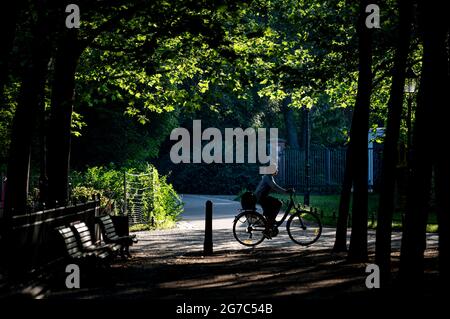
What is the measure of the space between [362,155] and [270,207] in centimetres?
345

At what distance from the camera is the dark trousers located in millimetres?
16628

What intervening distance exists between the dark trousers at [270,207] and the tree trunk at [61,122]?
4.40 meters

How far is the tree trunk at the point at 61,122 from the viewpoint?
14578 mm

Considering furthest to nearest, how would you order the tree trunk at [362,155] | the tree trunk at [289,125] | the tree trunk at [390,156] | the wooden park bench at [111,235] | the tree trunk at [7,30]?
1. the tree trunk at [289,125]
2. the wooden park bench at [111,235]
3. the tree trunk at [362,155]
4. the tree trunk at [7,30]
5. the tree trunk at [390,156]

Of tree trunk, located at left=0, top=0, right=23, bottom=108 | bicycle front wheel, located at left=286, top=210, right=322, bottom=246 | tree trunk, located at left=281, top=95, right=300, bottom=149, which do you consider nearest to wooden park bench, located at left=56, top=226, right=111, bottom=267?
tree trunk, located at left=0, top=0, right=23, bottom=108

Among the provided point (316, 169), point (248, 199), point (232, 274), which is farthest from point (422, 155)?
point (316, 169)

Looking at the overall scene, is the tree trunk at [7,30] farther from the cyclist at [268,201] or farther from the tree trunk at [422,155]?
the cyclist at [268,201]

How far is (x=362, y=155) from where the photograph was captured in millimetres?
13727

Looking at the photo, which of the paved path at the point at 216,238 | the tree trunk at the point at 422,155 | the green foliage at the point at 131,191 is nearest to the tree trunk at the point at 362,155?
the paved path at the point at 216,238

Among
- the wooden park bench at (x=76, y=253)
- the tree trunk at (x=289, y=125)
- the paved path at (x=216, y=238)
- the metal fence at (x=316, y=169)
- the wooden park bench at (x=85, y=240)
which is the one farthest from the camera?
the tree trunk at (x=289, y=125)

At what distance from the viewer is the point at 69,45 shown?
1456cm

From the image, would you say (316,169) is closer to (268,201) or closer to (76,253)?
(268,201)
